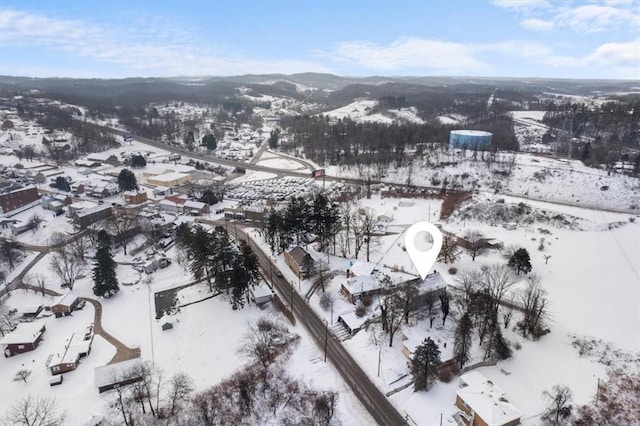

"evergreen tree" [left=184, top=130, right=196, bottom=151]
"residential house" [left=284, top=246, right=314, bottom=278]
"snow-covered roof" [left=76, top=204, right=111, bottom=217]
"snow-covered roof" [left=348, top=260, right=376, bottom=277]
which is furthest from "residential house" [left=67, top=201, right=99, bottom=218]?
"evergreen tree" [left=184, top=130, right=196, bottom=151]

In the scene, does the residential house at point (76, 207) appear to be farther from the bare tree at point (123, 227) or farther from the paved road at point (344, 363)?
the paved road at point (344, 363)

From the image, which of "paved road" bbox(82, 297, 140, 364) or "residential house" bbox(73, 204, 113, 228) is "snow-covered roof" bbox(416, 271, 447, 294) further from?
"residential house" bbox(73, 204, 113, 228)

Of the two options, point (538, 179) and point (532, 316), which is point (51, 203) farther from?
point (538, 179)

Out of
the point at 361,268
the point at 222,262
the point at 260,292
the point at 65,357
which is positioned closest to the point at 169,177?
the point at 222,262

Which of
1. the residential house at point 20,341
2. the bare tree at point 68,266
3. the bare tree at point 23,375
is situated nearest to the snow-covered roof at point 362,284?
the bare tree at point 23,375

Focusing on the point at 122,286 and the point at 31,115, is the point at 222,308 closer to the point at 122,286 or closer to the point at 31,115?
the point at 122,286

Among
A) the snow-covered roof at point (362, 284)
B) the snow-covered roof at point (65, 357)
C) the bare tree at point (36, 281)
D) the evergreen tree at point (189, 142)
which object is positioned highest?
the evergreen tree at point (189, 142)

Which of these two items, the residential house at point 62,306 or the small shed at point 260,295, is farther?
the residential house at point 62,306
